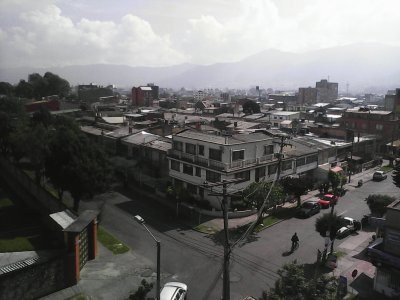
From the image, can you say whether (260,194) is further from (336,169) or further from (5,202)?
(5,202)

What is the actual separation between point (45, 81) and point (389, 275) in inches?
4791

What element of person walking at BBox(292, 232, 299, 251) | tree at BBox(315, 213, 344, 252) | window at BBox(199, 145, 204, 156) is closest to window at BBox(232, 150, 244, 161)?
window at BBox(199, 145, 204, 156)

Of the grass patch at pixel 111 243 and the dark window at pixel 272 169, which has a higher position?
the dark window at pixel 272 169

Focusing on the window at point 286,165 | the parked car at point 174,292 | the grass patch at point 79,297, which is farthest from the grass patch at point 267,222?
the grass patch at point 79,297

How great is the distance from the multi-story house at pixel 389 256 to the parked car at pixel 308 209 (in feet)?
45.9

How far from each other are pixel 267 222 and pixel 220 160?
24.6ft

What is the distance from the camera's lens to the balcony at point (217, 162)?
36.3 metres

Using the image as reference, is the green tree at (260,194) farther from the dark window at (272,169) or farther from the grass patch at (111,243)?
the grass patch at (111,243)

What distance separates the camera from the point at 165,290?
20938 mm

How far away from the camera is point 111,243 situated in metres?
29.4

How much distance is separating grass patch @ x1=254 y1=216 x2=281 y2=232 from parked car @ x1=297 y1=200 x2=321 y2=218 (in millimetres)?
2550

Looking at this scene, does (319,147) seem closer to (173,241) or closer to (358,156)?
(358,156)

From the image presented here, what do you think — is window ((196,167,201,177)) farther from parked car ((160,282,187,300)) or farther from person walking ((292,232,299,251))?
parked car ((160,282,187,300))

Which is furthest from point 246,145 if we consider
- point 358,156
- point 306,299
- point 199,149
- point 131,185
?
point 358,156
